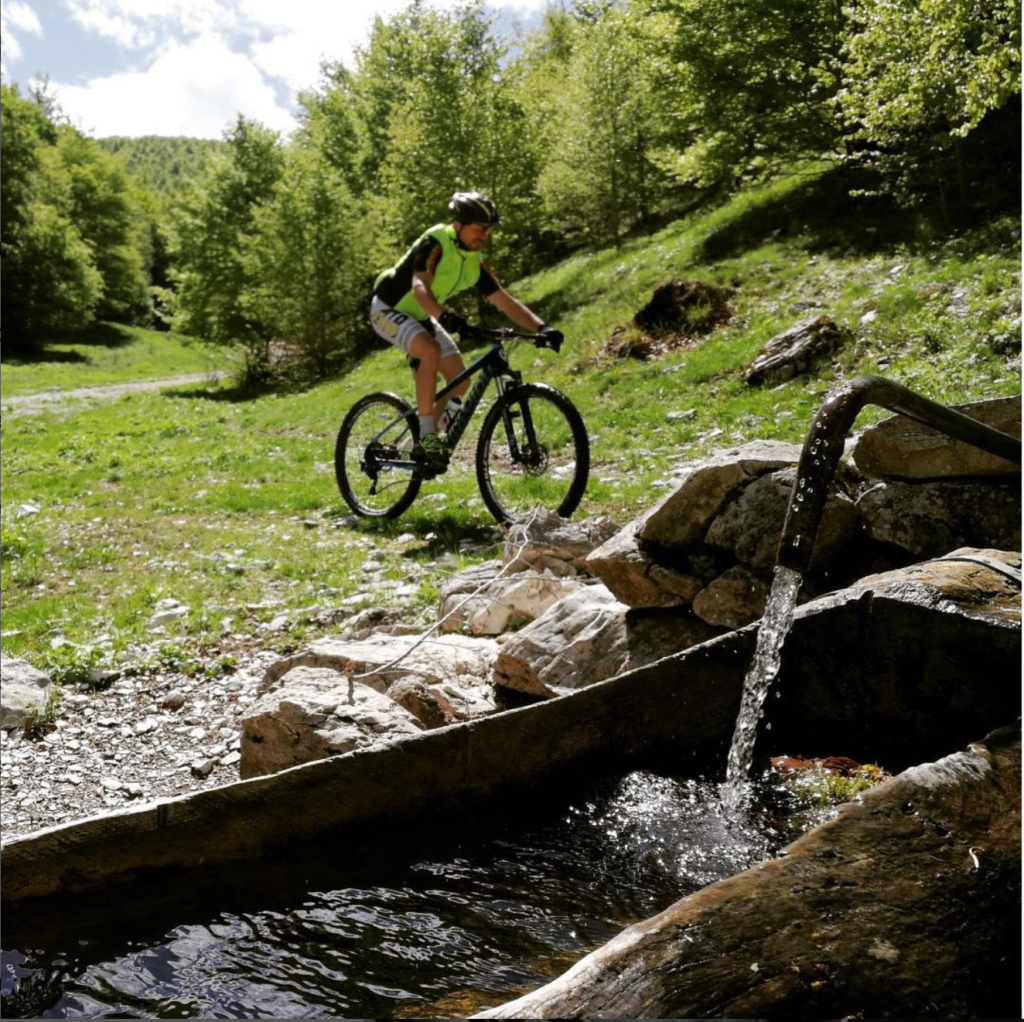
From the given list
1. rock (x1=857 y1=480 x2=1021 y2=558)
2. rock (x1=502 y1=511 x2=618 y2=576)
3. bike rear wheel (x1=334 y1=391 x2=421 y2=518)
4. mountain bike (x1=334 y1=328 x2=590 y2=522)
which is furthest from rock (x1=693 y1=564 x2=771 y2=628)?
bike rear wheel (x1=334 y1=391 x2=421 y2=518)

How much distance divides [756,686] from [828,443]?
1.09m

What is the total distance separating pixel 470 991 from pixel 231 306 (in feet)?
128

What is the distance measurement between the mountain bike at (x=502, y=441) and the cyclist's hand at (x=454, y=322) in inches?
6.3

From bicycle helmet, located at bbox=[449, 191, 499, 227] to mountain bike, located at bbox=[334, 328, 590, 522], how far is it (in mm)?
1075

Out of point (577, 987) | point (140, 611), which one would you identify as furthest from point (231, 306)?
point (577, 987)

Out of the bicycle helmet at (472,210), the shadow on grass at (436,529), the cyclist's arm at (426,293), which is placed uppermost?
the bicycle helmet at (472,210)

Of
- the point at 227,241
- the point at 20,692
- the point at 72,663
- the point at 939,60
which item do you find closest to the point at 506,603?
the point at 72,663

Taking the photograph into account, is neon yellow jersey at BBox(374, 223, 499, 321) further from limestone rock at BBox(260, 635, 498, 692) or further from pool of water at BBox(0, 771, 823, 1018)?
pool of water at BBox(0, 771, 823, 1018)

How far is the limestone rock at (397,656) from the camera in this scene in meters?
5.92

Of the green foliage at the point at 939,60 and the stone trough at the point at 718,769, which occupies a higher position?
the green foliage at the point at 939,60

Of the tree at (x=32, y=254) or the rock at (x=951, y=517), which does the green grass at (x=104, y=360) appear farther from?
the rock at (x=951, y=517)

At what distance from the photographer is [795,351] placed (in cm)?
1354

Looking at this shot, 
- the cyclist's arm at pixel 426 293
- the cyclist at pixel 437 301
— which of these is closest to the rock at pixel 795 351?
the cyclist at pixel 437 301

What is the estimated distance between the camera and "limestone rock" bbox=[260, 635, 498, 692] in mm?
5920
